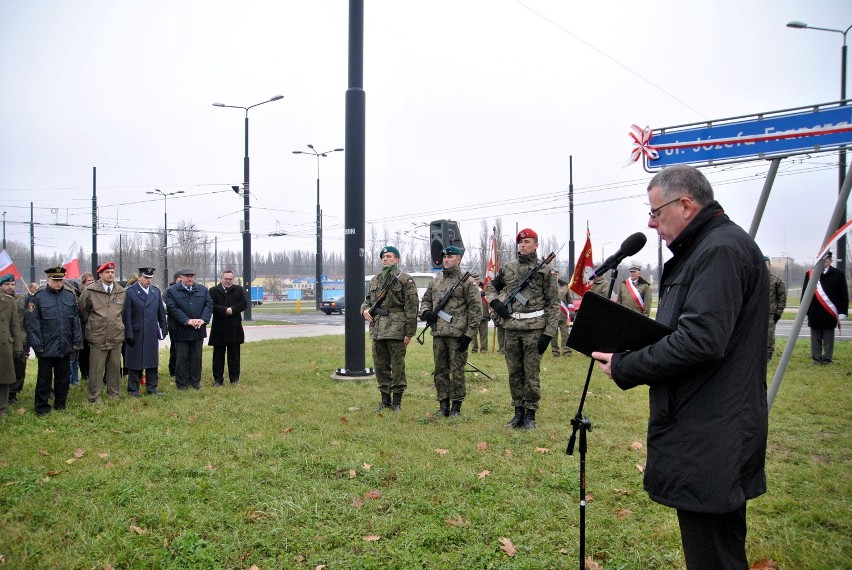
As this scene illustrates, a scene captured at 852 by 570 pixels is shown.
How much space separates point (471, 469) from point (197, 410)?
15.2ft

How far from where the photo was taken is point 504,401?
9.02 metres

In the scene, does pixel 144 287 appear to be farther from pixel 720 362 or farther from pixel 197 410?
pixel 720 362

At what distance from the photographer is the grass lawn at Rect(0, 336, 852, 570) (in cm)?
387

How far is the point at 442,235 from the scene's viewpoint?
10.8 m

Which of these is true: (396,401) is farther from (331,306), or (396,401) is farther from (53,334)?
(331,306)

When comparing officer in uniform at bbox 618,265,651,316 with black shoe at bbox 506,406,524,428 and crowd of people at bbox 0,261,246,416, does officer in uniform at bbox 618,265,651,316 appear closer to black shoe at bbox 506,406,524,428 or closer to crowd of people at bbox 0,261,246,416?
black shoe at bbox 506,406,524,428

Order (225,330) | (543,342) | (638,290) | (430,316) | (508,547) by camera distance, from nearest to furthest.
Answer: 1. (508,547)
2. (543,342)
3. (430,316)
4. (225,330)
5. (638,290)

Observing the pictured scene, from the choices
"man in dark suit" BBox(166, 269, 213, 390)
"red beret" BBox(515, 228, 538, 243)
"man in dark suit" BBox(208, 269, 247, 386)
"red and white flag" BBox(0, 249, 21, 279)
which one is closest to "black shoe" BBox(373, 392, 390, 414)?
"red beret" BBox(515, 228, 538, 243)

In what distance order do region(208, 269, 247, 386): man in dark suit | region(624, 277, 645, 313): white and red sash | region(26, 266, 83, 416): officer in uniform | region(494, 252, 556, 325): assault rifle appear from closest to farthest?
region(494, 252, 556, 325): assault rifle, region(26, 266, 83, 416): officer in uniform, region(208, 269, 247, 386): man in dark suit, region(624, 277, 645, 313): white and red sash

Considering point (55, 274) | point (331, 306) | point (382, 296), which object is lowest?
point (331, 306)

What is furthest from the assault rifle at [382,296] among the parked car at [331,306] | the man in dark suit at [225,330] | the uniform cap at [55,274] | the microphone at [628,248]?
the parked car at [331,306]

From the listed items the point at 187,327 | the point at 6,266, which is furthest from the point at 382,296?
the point at 6,266

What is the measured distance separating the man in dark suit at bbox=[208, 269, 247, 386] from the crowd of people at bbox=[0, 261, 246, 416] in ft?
0.06

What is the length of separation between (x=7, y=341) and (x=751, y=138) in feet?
30.5
